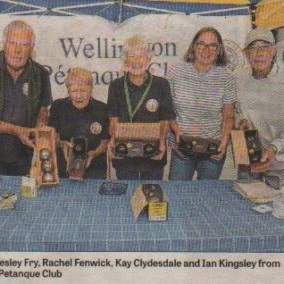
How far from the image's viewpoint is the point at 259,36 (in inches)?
44.7

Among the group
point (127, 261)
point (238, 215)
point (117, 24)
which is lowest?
point (127, 261)

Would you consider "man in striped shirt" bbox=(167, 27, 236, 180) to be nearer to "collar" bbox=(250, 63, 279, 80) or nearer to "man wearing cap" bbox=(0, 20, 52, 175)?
"collar" bbox=(250, 63, 279, 80)

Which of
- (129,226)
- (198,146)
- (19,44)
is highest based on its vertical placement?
(19,44)

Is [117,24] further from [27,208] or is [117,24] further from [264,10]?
[27,208]

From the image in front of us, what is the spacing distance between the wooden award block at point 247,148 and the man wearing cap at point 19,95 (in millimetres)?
418

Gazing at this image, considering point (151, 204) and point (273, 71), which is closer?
point (151, 204)

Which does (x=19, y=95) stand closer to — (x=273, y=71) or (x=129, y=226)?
(x=129, y=226)

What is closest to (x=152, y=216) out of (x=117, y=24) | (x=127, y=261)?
(x=127, y=261)

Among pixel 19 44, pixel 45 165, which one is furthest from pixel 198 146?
pixel 19 44

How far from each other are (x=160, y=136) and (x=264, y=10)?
360 mm

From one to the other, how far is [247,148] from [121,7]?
0.41 metres

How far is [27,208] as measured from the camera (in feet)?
3.29

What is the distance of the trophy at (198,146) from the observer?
1153 mm

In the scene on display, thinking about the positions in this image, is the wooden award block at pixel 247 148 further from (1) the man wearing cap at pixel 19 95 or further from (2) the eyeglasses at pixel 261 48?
(1) the man wearing cap at pixel 19 95
